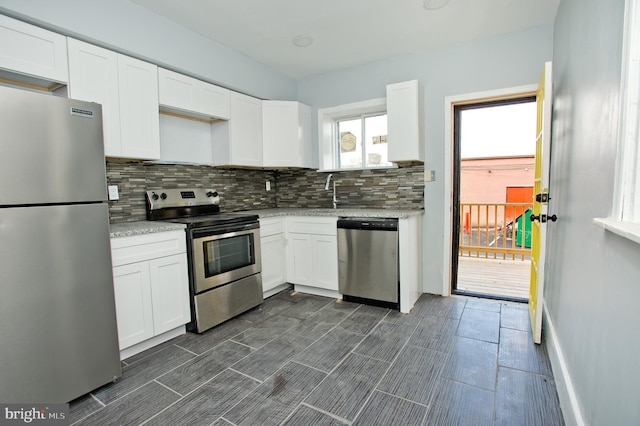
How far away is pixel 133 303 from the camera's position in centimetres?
219

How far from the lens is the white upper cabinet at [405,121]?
3150 mm

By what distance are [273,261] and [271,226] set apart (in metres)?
0.38

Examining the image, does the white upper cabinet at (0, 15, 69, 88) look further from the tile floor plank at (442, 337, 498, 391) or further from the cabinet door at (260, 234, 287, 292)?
the tile floor plank at (442, 337, 498, 391)

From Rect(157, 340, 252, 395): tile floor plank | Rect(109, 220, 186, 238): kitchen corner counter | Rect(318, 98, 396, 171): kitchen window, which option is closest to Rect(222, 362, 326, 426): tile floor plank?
Rect(157, 340, 252, 395): tile floor plank

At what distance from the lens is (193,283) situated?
254 cm

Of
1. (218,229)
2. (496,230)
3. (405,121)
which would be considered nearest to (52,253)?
(218,229)

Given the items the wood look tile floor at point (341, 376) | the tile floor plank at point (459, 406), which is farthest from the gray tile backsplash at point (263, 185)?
the tile floor plank at point (459, 406)

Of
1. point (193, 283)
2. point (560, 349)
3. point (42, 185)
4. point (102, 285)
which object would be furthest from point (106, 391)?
point (560, 349)

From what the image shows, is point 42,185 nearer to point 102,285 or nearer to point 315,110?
point 102,285

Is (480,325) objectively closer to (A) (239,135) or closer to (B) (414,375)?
(B) (414,375)

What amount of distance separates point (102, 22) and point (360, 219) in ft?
8.35

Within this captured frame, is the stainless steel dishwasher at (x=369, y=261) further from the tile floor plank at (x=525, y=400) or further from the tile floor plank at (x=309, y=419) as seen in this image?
the tile floor plank at (x=309, y=419)

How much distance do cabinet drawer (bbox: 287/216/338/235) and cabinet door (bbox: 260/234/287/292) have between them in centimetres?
18

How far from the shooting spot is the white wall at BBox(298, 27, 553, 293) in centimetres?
291
